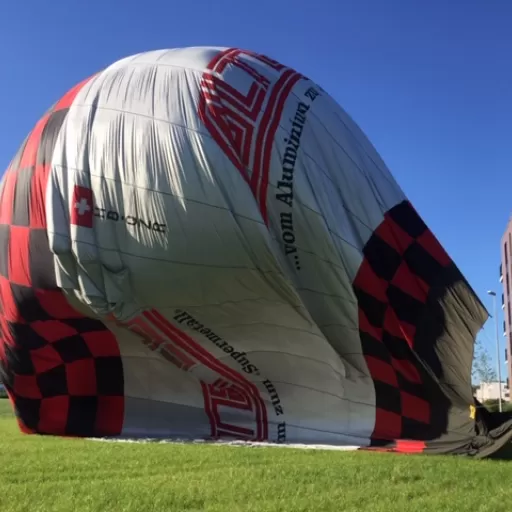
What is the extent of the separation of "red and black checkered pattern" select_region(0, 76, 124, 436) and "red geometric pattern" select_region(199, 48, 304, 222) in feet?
5.27

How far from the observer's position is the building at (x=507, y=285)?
184 feet

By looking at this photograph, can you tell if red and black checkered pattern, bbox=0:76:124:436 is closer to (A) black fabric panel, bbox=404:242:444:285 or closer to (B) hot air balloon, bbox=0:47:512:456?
(B) hot air balloon, bbox=0:47:512:456

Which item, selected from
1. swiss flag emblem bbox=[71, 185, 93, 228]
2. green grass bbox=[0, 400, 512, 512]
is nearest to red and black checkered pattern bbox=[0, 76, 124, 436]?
swiss flag emblem bbox=[71, 185, 93, 228]

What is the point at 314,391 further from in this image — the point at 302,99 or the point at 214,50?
the point at 214,50

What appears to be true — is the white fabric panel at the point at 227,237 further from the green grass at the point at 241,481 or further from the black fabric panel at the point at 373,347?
the green grass at the point at 241,481

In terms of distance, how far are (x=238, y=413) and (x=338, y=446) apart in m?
1.16

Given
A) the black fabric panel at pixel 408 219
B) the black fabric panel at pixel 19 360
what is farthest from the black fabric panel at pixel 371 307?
the black fabric panel at pixel 19 360

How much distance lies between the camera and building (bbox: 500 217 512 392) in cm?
5619

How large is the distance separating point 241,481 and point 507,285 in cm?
5720

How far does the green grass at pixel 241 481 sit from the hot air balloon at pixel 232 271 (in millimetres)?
870

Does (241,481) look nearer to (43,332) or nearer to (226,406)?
(226,406)

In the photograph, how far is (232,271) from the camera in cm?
625

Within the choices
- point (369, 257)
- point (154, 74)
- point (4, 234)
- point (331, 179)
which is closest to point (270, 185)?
point (331, 179)

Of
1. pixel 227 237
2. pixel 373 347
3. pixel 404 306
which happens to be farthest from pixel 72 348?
pixel 404 306
